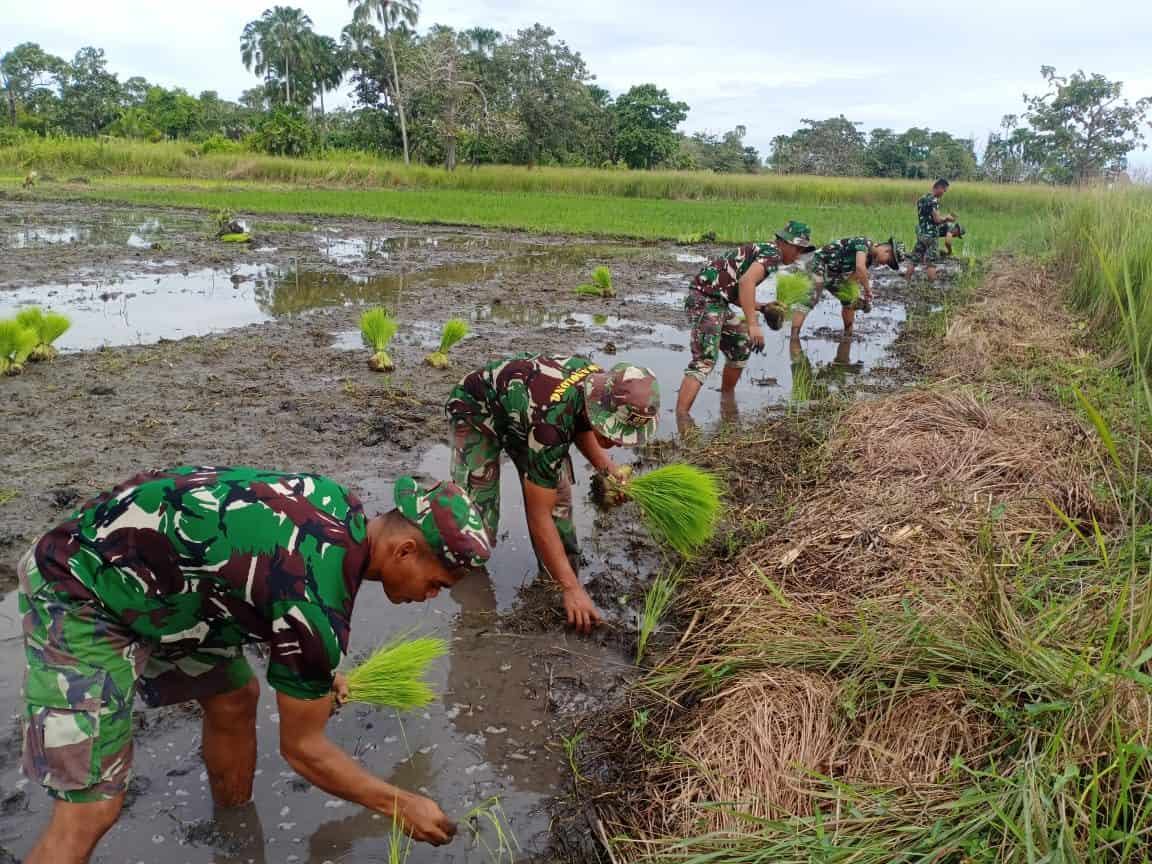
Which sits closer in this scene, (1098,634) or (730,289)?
(1098,634)

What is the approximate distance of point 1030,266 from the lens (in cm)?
1134

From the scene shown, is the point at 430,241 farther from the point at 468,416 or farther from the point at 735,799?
the point at 735,799

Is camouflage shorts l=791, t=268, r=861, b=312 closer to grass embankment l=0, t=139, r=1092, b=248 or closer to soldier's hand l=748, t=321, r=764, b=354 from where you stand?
soldier's hand l=748, t=321, r=764, b=354

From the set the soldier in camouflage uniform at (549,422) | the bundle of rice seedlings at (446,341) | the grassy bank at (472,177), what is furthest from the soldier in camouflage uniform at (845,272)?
the grassy bank at (472,177)

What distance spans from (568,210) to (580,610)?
1902 cm

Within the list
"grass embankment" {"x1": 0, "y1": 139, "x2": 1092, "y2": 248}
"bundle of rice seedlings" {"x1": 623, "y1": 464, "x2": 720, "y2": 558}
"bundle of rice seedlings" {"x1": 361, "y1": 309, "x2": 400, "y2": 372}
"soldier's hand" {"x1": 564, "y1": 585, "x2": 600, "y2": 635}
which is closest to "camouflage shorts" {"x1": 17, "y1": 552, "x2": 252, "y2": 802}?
"soldier's hand" {"x1": 564, "y1": 585, "x2": 600, "y2": 635}

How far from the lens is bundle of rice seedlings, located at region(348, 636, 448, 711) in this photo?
2473mm

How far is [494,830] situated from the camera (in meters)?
2.45

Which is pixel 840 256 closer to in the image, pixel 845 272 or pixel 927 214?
pixel 845 272

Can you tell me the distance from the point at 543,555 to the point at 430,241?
45.3 ft

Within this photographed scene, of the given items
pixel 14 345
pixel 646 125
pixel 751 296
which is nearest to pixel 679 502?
pixel 751 296

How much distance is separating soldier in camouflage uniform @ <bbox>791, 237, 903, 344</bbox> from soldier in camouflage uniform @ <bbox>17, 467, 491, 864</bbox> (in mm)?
7310

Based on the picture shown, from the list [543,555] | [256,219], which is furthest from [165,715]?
[256,219]

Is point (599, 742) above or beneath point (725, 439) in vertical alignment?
beneath
